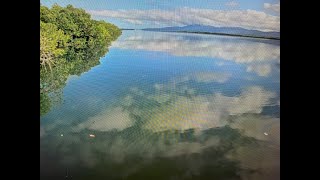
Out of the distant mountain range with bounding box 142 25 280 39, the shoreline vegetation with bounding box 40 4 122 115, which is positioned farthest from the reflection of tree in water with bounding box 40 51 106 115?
the distant mountain range with bounding box 142 25 280 39

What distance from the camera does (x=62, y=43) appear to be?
2.14 meters

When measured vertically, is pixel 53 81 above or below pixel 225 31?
below

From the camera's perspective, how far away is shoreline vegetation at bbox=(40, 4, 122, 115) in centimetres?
207

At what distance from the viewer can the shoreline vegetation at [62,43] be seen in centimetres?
207

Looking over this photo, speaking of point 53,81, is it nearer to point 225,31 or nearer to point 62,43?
point 62,43

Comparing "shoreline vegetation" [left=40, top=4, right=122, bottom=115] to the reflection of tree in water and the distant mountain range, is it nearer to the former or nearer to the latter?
the reflection of tree in water

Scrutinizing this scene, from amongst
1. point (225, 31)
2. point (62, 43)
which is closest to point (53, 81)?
point (62, 43)

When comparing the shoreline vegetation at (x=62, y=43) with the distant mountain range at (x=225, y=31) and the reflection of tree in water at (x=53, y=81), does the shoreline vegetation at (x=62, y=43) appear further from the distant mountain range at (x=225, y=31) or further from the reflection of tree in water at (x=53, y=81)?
the distant mountain range at (x=225, y=31)

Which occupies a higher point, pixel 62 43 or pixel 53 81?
pixel 62 43
